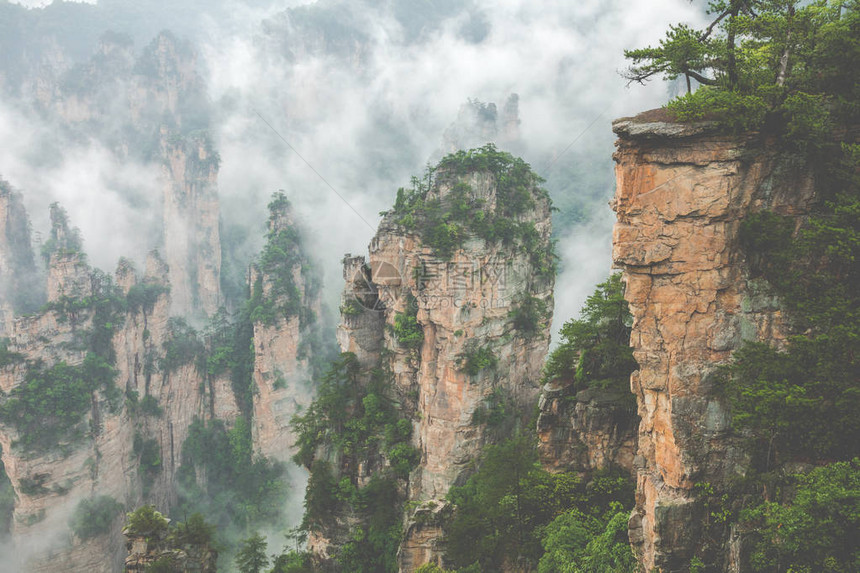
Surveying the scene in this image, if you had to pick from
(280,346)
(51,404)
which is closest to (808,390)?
(51,404)

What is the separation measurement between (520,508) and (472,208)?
52.0 feet

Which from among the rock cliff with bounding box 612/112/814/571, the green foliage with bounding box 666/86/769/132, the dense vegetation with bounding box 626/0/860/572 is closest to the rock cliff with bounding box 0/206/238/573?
the rock cliff with bounding box 612/112/814/571

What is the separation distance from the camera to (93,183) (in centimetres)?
6788

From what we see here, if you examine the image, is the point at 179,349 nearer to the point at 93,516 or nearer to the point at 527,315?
the point at 93,516

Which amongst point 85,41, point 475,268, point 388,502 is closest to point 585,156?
point 475,268

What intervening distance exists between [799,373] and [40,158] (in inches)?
3166

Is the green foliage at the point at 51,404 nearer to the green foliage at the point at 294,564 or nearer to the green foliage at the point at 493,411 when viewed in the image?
the green foliage at the point at 294,564

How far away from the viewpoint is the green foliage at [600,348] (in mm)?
15602

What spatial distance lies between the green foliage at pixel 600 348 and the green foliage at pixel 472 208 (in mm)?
9822

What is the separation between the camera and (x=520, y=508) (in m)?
15.8

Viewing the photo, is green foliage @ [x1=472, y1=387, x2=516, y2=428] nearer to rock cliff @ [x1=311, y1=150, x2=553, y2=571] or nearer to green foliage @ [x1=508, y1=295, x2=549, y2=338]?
rock cliff @ [x1=311, y1=150, x2=553, y2=571]

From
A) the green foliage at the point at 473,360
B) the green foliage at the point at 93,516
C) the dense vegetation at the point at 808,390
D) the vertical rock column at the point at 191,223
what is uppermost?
the vertical rock column at the point at 191,223

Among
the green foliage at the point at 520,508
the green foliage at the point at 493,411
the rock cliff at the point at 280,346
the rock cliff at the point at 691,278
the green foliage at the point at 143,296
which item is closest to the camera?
the rock cliff at the point at 691,278

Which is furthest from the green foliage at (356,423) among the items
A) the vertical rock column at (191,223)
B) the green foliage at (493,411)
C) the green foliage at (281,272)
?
the vertical rock column at (191,223)
